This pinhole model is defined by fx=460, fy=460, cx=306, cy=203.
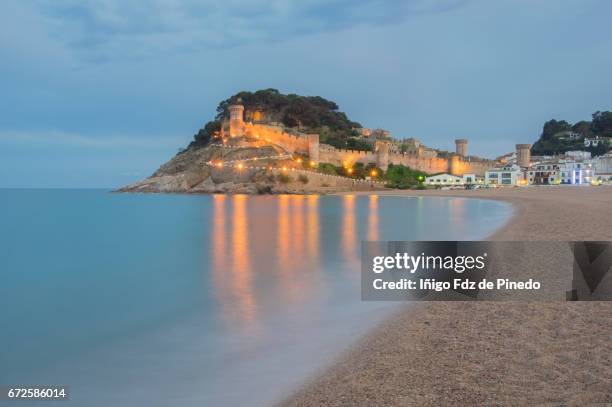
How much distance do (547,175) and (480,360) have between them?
58964 mm

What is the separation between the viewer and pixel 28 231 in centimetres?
1920

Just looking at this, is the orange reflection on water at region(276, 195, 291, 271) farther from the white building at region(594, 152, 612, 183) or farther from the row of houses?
the white building at region(594, 152, 612, 183)

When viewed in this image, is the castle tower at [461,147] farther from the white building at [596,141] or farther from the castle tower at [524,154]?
the white building at [596,141]

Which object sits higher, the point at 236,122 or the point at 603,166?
the point at 236,122

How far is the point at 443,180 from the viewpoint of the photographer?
54.2m

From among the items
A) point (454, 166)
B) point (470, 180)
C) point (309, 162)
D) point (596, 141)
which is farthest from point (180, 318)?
point (596, 141)

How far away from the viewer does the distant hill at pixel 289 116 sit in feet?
197

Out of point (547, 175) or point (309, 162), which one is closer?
point (309, 162)

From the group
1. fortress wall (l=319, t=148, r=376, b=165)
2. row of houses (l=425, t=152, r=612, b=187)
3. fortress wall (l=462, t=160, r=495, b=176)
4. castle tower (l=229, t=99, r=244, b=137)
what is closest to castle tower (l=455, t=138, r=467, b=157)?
fortress wall (l=462, t=160, r=495, b=176)

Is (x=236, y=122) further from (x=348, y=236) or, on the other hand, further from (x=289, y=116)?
(x=348, y=236)

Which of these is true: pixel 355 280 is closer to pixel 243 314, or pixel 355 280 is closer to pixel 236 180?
pixel 243 314

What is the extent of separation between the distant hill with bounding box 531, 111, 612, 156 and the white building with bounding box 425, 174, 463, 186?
30.0m

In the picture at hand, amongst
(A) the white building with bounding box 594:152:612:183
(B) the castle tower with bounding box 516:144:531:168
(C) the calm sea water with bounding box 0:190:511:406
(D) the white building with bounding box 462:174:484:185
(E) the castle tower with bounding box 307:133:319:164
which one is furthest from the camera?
(B) the castle tower with bounding box 516:144:531:168

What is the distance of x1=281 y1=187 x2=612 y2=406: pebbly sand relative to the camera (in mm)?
2736
